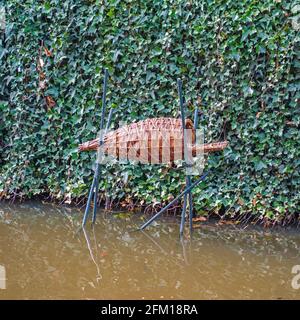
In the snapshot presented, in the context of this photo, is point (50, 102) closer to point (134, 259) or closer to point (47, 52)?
point (47, 52)

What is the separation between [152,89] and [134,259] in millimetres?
1822

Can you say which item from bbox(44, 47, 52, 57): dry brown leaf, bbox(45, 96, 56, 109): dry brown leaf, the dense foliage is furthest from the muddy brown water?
bbox(44, 47, 52, 57): dry brown leaf

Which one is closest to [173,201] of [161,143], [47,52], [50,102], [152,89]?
[161,143]

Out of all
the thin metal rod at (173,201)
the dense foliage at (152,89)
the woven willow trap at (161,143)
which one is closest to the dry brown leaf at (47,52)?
the dense foliage at (152,89)

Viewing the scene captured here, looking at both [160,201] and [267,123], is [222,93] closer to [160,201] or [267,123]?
[267,123]

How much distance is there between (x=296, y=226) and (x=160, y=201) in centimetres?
139

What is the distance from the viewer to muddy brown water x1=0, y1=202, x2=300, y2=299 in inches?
188

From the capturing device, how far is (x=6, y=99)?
6973 mm

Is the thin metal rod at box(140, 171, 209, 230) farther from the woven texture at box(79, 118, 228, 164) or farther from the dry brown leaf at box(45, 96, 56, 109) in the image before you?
the dry brown leaf at box(45, 96, 56, 109)

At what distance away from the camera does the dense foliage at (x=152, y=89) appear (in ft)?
19.1

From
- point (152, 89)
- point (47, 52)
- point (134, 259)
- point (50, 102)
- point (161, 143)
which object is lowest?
point (134, 259)

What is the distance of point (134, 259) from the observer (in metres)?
5.42

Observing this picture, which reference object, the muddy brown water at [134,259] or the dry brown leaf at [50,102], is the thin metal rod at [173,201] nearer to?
the muddy brown water at [134,259]
